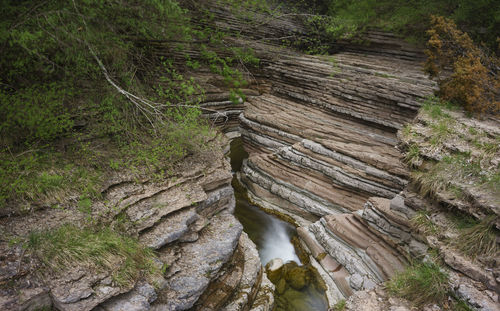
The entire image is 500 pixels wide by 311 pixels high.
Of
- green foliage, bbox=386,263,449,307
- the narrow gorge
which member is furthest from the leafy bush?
green foliage, bbox=386,263,449,307

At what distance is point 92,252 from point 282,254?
5366 millimetres

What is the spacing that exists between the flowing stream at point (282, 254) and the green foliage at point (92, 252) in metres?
3.61

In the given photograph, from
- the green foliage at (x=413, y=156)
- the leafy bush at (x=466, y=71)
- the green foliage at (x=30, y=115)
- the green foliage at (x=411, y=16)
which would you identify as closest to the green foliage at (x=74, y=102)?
the green foliage at (x=30, y=115)

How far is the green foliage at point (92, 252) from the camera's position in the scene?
163 inches

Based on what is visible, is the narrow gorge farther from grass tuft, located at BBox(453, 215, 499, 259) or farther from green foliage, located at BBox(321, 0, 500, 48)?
green foliage, located at BBox(321, 0, 500, 48)

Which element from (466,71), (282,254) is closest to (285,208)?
(282,254)

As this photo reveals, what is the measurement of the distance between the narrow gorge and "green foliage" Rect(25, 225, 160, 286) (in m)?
0.13

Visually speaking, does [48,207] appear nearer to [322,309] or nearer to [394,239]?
[322,309]

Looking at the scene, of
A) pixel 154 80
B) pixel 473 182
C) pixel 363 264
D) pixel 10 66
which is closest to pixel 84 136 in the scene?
pixel 10 66

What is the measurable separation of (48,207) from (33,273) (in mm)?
1473

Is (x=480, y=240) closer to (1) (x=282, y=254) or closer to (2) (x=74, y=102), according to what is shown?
(1) (x=282, y=254)

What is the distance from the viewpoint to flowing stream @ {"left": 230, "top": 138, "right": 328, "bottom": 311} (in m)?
6.77

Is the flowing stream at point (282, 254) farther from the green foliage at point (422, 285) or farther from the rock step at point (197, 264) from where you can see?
the green foliage at point (422, 285)

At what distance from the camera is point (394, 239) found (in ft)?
21.2
